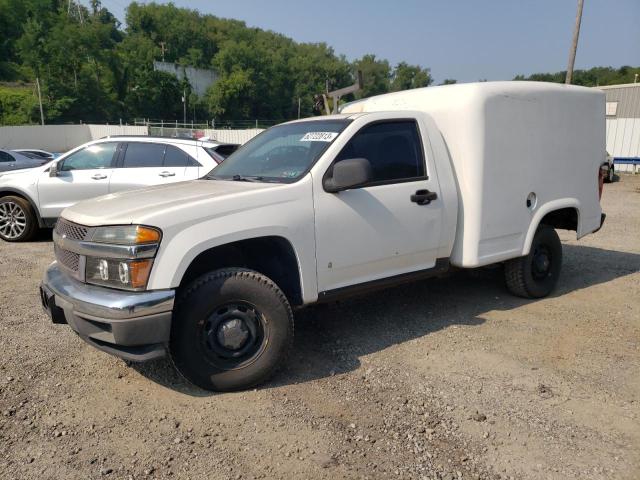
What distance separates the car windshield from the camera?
12.4 feet

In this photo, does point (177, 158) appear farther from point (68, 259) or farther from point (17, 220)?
point (68, 259)

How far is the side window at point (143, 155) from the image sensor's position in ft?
25.2

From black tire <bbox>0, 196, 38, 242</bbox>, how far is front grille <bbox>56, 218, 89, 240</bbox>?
4870 millimetres

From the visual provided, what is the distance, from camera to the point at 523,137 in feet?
15.0

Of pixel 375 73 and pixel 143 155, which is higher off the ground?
pixel 375 73

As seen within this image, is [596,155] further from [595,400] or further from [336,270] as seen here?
[336,270]

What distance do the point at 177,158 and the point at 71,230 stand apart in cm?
451

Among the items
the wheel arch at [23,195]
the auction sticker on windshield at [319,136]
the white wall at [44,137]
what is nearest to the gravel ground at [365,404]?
the auction sticker on windshield at [319,136]

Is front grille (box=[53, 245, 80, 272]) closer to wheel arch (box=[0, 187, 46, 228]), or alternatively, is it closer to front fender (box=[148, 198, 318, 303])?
front fender (box=[148, 198, 318, 303])

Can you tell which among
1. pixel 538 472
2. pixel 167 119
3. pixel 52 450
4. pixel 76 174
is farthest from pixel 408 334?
pixel 167 119

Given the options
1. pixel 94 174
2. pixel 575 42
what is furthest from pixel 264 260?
pixel 575 42

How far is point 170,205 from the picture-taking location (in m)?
3.18

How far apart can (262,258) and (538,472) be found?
217 centimetres

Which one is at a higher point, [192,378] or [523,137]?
[523,137]
